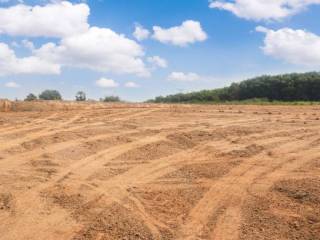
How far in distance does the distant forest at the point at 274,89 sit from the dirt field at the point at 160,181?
30.0 metres

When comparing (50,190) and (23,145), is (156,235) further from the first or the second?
(23,145)

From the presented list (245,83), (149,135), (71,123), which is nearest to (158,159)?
(149,135)

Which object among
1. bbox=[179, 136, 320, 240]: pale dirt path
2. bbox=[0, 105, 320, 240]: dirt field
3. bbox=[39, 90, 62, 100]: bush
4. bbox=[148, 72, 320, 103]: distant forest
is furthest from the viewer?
bbox=[148, 72, 320, 103]: distant forest

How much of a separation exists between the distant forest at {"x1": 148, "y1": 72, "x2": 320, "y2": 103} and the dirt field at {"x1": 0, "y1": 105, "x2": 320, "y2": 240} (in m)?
30.0

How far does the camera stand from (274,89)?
47844 mm

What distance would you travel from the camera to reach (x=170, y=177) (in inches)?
362

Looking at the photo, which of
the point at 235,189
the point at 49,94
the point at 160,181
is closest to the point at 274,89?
the point at 49,94

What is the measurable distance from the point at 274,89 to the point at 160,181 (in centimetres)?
4042

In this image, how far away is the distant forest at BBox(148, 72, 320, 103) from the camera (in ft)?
148

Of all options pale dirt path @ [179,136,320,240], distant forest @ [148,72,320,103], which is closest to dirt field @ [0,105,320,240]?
pale dirt path @ [179,136,320,240]

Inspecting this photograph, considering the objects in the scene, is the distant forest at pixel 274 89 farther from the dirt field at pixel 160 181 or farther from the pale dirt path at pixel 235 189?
the pale dirt path at pixel 235 189

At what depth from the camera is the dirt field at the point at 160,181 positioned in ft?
22.2

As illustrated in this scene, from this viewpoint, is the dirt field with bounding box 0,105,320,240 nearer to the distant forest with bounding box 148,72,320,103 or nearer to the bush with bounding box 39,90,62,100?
the bush with bounding box 39,90,62,100

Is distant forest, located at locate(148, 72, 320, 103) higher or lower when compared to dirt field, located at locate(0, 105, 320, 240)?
higher
